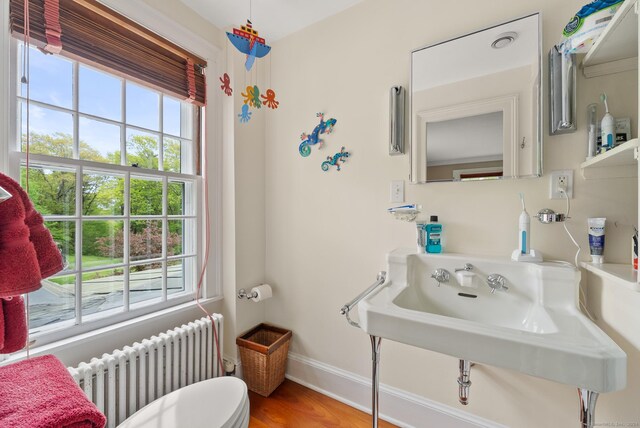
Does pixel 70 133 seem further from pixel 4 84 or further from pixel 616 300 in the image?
pixel 616 300

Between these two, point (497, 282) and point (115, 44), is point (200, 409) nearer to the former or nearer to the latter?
point (497, 282)

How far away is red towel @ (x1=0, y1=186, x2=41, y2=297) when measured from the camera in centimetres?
68

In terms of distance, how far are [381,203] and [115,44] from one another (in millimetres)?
1522

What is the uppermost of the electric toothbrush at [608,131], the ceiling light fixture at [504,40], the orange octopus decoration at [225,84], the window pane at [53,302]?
the ceiling light fixture at [504,40]

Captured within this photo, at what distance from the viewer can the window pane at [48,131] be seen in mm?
1056

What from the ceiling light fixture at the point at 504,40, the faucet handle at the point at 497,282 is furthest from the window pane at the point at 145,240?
the ceiling light fixture at the point at 504,40

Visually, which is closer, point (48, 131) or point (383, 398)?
point (48, 131)

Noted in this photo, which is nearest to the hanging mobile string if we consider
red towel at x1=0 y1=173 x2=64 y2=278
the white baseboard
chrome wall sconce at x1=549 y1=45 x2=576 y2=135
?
red towel at x1=0 y1=173 x2=64 y2=278

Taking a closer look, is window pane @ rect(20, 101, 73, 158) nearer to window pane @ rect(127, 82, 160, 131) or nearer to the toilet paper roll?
window pane @ rect(127, 82, 160, 131)

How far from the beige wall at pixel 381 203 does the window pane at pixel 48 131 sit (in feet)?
3.10

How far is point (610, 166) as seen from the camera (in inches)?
39.3

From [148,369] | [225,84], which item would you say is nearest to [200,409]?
[148,369]

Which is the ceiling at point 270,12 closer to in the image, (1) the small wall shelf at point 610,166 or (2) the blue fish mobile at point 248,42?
(2) the blue fish mobile at point 248,42

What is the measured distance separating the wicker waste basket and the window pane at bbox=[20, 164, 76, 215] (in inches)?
45.2
